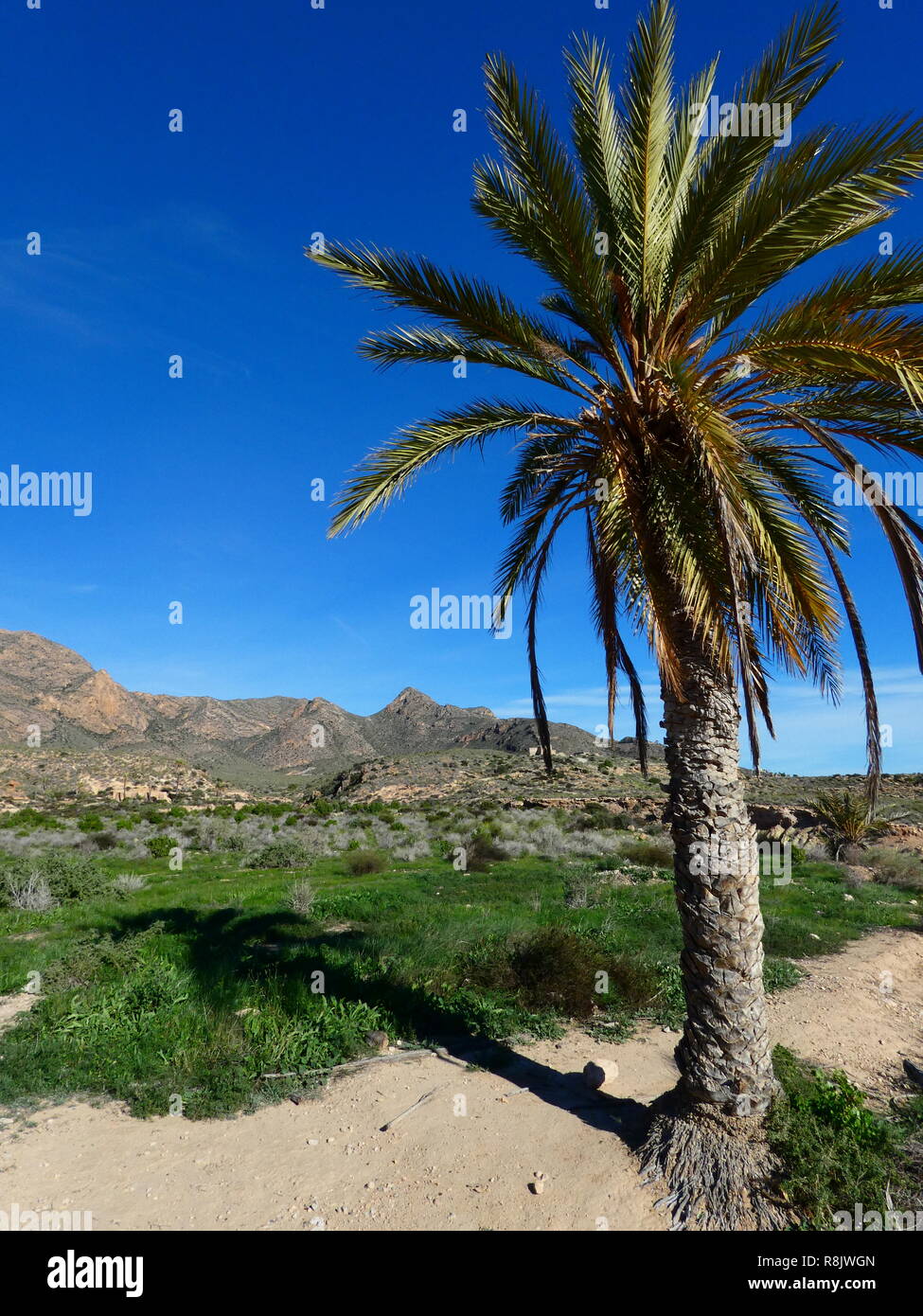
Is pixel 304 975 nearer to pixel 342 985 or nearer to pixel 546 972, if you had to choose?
pixel 342 985

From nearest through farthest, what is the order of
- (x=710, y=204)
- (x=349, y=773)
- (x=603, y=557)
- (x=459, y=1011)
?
(x=710, y=204) < (x=603, y=557) < (x=459, y=1011) < (x=349, y=773)

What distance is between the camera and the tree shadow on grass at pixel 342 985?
20.7ft

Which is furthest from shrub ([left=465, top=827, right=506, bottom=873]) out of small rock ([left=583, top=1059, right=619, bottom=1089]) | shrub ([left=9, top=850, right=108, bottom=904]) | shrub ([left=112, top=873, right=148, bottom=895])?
small rock ([left=583, top=1059, right=619, bottom=1089])

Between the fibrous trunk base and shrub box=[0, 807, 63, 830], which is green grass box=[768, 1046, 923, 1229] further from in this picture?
shrub box=[0, 807, 63, 830]

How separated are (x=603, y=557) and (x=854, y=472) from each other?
2.07 metres

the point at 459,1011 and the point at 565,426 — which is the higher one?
the point at 565,426

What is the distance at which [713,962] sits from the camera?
5.30m

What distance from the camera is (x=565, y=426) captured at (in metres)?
6.24

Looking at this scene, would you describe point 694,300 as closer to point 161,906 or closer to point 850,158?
point 850,158

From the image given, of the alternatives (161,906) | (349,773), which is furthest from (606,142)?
(349,773)

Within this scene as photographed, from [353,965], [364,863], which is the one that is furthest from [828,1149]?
[364,863]

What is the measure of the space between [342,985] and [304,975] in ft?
1.89

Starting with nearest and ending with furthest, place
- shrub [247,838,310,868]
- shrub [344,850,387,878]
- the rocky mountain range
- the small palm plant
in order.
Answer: shrub [344,850,387,878] → shrub [247,838,310,868] → the small palm plant → the rocky mountain range

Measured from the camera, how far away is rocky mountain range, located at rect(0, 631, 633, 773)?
76688 mm
